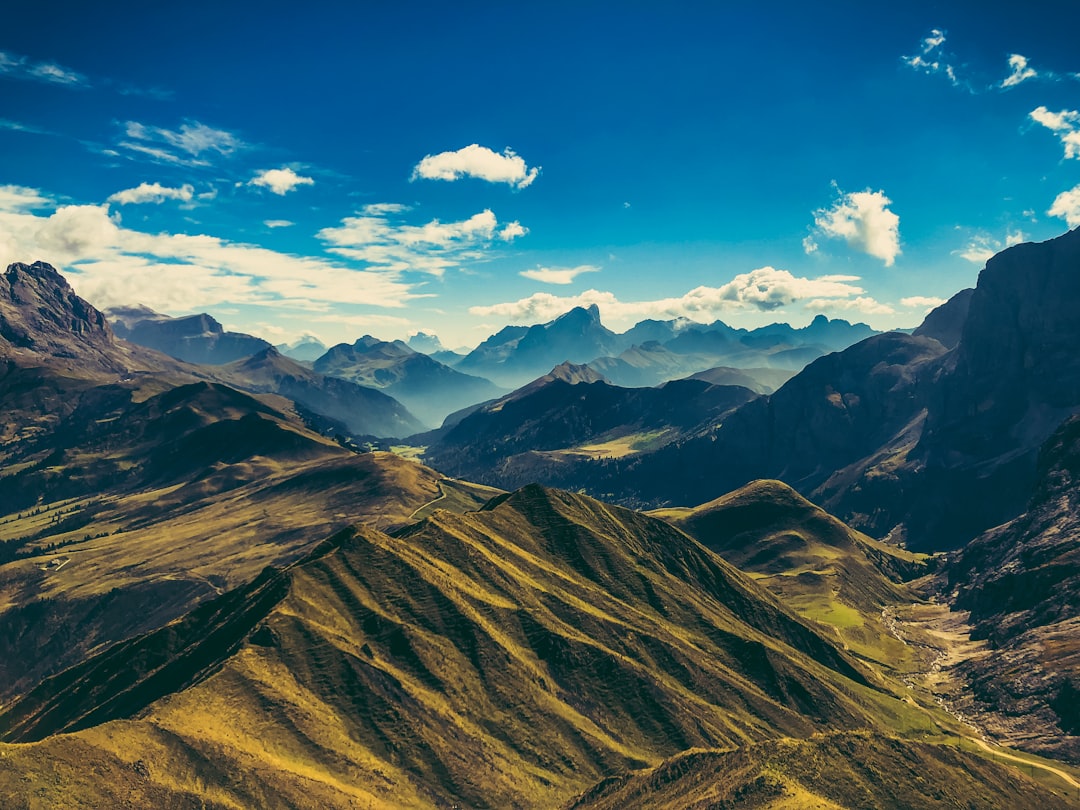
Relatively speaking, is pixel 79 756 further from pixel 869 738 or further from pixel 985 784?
pixel 985 784

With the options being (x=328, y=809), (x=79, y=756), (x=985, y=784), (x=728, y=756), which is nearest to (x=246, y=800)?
(x=328, y=809)

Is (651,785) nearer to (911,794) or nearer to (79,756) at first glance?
(911,794)

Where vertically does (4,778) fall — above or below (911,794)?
above

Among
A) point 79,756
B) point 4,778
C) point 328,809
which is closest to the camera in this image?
point 4,778

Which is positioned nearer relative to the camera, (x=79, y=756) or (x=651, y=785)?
(x=79, y=756)

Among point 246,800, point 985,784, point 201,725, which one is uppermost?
point 201,725

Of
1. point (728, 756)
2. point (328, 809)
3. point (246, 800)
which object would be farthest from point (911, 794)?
point (246, 800)

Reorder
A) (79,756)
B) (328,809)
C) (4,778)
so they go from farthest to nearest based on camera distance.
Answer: (328,809)
(79,756)
(4,778)
